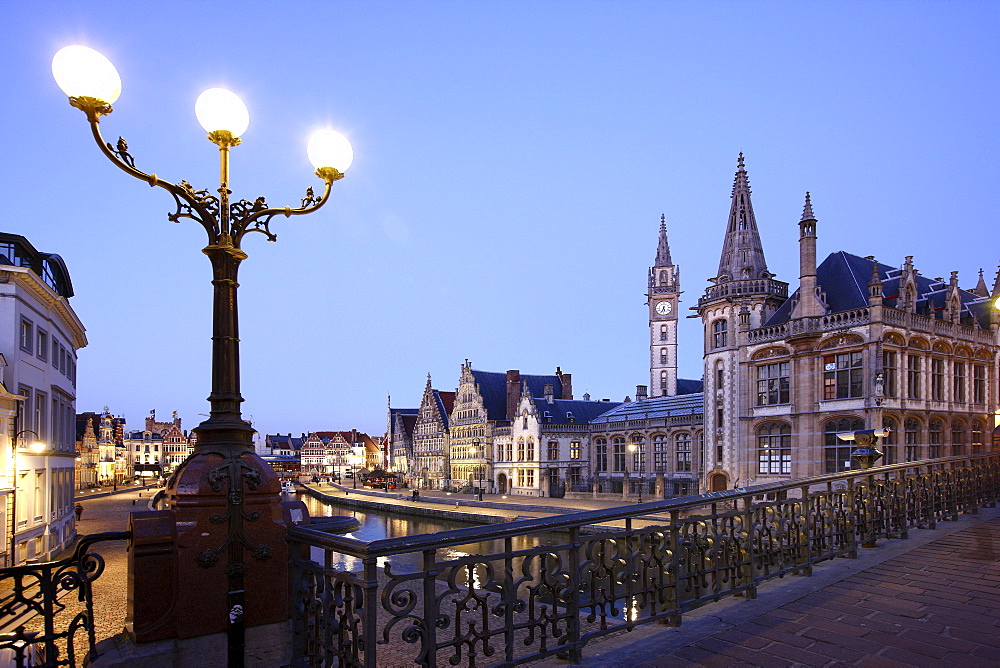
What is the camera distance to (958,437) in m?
33.8

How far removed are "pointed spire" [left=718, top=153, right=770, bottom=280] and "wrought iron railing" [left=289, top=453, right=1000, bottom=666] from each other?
104 feet

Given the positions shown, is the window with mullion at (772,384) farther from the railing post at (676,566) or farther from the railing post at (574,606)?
the railing post at (574,606)

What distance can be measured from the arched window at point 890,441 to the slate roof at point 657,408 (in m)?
14.9

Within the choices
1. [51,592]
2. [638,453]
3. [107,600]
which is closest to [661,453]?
[638,453]

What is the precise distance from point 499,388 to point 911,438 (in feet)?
139

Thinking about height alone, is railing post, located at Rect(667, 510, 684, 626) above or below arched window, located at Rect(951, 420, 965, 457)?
above

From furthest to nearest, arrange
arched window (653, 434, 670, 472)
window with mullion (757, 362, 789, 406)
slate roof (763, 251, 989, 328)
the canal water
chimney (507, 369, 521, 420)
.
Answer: chimney (507, 369, 521, 420), arched window (653, 434, 670, 472), window with mullion (757, 362, 789, 406), slate roof (763, 251, 989, 328), the canal water

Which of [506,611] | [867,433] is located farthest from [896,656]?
[867,433]

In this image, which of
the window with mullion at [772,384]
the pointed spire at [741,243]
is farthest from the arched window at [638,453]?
the pointed spire at [741,243]

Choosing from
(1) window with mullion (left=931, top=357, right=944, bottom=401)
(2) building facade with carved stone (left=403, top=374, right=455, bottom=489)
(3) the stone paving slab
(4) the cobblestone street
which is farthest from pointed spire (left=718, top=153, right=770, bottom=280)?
(2) building facade with carved stone (left=403, top=374, right=455, bottom=489)

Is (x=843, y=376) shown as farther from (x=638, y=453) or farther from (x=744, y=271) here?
(x=638, y=453)

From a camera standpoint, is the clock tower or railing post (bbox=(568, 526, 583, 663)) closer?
railing post (bbox=(568, 526, 583, 663))

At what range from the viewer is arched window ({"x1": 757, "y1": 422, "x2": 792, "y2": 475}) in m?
34.0

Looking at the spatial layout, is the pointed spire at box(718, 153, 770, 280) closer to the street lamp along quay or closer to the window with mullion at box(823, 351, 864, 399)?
the window with mullion at box(823, 351, 864, 399)
